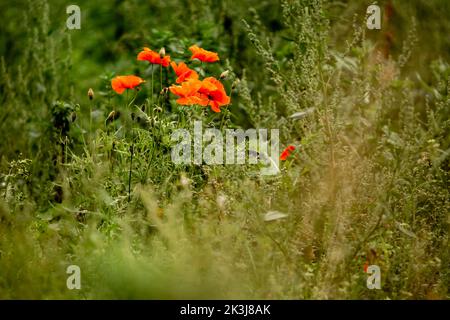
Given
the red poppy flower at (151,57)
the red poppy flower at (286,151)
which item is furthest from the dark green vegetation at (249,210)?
the red poppy flower at (151,57)

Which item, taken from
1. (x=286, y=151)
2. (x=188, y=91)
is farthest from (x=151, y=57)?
(x=286, y=151)

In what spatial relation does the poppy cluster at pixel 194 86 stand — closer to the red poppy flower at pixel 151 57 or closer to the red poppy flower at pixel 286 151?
the red poppy flower at pixel 151 57

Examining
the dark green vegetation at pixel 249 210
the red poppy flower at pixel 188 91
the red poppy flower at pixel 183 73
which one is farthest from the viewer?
the red poppy flower at pixel 183 73

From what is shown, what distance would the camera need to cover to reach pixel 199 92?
2.48 metres

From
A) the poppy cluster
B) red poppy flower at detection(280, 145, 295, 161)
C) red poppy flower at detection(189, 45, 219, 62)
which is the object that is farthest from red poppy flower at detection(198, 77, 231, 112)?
red poppy flower at detection(280, 145, 295, 161)

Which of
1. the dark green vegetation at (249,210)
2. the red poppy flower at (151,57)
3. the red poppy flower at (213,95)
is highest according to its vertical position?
the red poppy flower at (151,57)

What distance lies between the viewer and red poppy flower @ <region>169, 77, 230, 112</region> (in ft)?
7.97

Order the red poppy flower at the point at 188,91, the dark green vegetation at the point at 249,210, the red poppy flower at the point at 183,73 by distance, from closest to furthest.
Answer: the dark green vegetation at the point at 249,210 < the red poppy flower at the point at 188,91 < the red poppy flower at the point at 183,73

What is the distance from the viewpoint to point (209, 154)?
2.54 m

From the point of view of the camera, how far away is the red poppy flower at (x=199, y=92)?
7.97 ft

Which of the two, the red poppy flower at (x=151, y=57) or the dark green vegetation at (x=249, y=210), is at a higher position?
the red poppy flower at (x=151, y=57)
